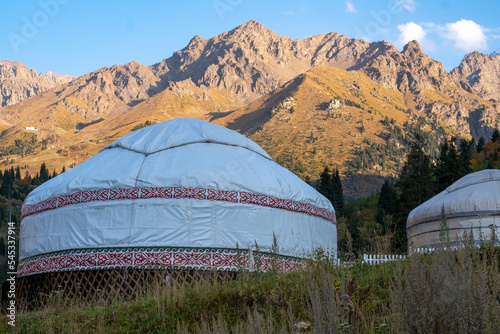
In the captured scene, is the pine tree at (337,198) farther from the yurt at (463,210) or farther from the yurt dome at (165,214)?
the yurt dome at (165,214)

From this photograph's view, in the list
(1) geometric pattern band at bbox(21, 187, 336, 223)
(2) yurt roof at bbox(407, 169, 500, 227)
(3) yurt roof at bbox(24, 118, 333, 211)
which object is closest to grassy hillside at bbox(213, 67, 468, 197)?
(2) yurt roof at bbox(407, 169, 500, 227)

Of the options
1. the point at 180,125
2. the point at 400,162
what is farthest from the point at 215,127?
the point at 400,162

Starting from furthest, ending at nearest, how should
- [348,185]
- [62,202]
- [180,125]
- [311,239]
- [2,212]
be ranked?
[348,185], [2,212], [180,125], [311,239], [62,202]

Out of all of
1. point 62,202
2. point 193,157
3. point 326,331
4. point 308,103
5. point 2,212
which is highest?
point 308,103

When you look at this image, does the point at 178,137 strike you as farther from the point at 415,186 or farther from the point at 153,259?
the point at 415,186

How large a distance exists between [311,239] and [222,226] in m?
2.16

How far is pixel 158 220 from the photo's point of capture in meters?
9.52

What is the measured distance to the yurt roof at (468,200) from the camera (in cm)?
1323

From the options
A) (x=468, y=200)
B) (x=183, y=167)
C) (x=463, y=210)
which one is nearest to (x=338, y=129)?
(x=468, y=200)

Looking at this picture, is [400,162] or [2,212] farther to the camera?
[400,162]

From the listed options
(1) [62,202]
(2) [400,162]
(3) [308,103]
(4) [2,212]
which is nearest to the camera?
(1) [62,202]

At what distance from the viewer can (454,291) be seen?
343cm

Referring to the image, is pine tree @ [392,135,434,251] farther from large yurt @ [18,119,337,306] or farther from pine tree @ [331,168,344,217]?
pine tree @ [331,168,344,217]

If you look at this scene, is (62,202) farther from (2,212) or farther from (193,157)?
(2,212)
